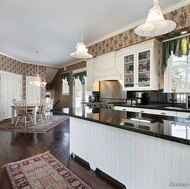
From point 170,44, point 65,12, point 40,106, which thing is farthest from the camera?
point 40,106

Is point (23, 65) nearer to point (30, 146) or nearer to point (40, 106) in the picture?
point (40, 106)

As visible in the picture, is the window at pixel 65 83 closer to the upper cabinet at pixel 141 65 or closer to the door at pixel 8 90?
the door at pixel 8 90

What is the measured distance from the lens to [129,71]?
3879mm

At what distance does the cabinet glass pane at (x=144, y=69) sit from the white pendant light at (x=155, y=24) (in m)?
1.97

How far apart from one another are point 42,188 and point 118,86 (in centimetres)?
339

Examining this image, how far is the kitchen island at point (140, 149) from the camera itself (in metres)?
1.05

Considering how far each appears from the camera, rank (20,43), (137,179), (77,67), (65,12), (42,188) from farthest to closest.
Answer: (77,67), (20,43), (65,12), (42,188), (137,179)

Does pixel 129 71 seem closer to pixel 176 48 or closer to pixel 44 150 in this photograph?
pixel 176 48

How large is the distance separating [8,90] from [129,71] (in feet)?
17.9

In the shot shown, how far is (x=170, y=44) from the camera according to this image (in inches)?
129

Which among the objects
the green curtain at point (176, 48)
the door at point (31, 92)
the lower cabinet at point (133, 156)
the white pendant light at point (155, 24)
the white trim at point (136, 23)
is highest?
the white trim at point (136, 23)

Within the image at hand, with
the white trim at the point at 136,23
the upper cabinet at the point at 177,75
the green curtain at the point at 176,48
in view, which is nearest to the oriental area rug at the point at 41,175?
the upper cabinet at the point at 177,75

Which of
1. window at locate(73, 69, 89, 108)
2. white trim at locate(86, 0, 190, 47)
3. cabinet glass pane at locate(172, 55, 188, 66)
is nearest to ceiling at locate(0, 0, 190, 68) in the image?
white trim at locate(86, 0, 190, 47)

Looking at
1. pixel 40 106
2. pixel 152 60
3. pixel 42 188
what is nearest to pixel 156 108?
pixel 152 60
